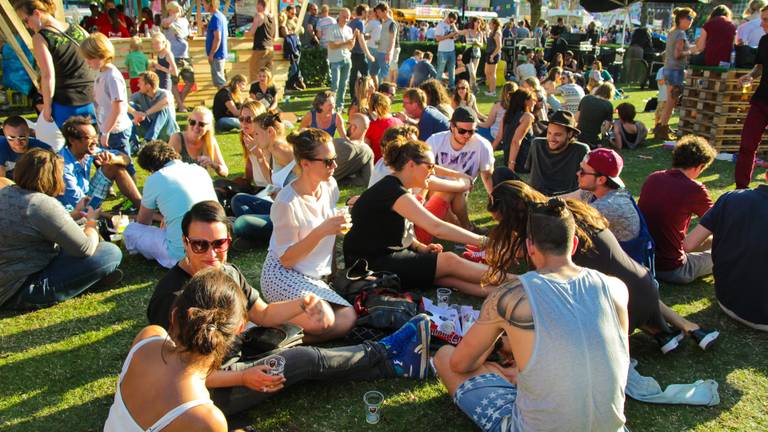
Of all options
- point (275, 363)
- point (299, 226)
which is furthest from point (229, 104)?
point (275, 363)

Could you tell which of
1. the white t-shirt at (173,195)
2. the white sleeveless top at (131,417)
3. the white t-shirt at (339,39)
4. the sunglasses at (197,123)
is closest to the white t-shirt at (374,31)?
the white t-shirt at (339,39)

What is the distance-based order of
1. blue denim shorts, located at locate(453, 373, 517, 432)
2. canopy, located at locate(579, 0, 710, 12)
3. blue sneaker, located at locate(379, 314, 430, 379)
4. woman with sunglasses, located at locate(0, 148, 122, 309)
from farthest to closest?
canopy, located at locate(579, 0, 710, 12)
woman with sunglasses, located at locate(0, 148, 122, 309)
blue sneaker, located at locate(379, 314, 430, 379)
blue denim shorts, located at locate(453, 373, 517, 432)

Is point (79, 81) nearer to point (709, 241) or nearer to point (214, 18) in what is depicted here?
point (214, 18)

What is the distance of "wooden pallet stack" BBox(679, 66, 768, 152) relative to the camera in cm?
958

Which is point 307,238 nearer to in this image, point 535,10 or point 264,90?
point 264,90

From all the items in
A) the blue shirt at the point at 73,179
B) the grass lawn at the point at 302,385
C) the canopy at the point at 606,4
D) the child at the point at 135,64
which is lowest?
the grass lawn at the point at 302,385

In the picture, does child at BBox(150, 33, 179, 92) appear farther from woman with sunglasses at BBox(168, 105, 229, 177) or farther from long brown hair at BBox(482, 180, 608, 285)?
long brown hair at BBox(482, 180, 608, 285)

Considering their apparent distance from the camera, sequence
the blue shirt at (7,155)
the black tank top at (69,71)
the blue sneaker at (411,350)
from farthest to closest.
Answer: the black tank top at (69,71) < the blue shirt at (7,155) < the blue sneaker at (411,350)

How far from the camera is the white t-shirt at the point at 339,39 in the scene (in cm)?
1211

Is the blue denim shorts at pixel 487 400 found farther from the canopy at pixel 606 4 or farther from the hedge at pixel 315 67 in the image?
the canopy at pixel 606 4

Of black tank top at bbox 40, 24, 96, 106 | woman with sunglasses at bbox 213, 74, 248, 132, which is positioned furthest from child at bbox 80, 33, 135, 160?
woman with sunglasses at bbox 213, 74, 248, 132

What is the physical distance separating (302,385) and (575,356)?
1808mm

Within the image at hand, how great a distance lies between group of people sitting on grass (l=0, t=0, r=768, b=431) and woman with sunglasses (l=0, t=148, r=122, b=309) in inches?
0.5

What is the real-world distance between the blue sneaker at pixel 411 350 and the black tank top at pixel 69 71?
5.26 metres
